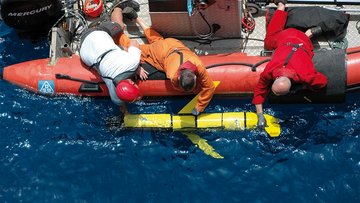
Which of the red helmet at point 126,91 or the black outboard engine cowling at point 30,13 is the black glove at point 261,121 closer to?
the red helmet at point 126,91

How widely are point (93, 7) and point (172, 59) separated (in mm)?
1739

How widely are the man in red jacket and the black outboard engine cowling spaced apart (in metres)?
2.76

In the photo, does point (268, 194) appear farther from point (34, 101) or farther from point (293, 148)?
point (34, 101)

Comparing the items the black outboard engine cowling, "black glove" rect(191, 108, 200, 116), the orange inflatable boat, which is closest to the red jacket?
the orange inflatable boat

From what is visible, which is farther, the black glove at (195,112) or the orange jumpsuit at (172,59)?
the black glove at (195,112)

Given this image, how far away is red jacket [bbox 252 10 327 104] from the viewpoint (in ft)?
17.3

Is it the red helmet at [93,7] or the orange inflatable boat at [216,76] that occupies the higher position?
the red helmet at [93,7]

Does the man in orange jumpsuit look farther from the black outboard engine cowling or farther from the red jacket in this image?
the black outboard engine cowling

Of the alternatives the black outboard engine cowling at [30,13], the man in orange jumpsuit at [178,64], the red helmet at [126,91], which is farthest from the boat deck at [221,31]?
the black outboard engine cowling at [30,13]

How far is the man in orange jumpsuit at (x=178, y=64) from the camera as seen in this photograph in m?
5.19

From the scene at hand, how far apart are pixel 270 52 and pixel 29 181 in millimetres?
3160

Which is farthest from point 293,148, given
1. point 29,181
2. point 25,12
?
point 25,12

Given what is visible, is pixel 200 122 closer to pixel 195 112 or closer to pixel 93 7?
pixel 195 112

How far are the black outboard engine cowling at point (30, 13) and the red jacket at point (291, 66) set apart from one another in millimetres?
2784
